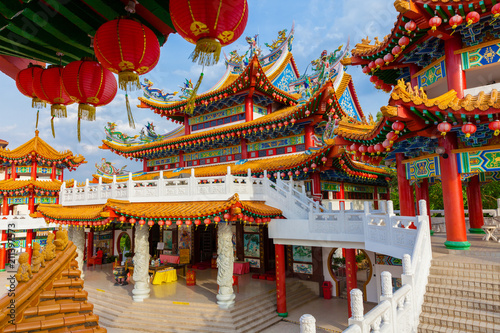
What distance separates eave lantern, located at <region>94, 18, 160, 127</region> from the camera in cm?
318

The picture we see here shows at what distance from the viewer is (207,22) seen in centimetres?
272

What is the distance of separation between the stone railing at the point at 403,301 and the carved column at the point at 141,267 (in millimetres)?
8856

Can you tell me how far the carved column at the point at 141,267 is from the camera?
10883 millimetres

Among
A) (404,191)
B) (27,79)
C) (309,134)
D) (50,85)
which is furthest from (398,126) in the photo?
(309,134)

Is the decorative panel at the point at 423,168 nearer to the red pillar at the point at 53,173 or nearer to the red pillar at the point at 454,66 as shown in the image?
the red pillar at the point at 454,66

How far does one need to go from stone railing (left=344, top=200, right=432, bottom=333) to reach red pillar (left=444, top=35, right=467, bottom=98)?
10.8 feet

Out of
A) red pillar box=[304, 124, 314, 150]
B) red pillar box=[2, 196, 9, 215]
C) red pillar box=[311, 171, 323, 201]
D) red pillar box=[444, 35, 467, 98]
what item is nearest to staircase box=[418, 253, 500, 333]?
red pillar box=[444, 35, 467, 98]

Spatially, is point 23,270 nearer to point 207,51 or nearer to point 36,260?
point 36,260

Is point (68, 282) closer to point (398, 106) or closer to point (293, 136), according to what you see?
point (398, 106)

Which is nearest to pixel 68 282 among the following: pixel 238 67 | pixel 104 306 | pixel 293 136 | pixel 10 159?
pixel 104 306

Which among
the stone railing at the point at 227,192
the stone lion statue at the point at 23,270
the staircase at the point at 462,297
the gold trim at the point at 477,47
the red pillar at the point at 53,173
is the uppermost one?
the gold trim at the point at 477,47

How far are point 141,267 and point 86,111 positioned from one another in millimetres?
8388

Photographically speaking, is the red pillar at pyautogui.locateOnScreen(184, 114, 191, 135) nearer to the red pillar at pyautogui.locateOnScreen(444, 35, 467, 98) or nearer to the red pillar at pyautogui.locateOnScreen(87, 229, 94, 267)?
the red pillar at pyautogui.locateOnScreen(87, 229, 94, 267)

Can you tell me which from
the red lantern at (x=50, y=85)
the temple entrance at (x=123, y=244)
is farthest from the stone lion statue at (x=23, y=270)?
the temple entrance at (x=123, y=244)
